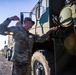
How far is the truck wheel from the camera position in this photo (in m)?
5.18

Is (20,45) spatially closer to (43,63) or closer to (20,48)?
(20,48)

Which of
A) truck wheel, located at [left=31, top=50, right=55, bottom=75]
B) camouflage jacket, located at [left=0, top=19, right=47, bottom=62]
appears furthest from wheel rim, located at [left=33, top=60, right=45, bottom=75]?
camouflage jacket, located at [left=0, top=19, right=47, bottom=62]

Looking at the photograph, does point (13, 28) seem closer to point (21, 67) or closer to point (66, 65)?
point (21, 67)

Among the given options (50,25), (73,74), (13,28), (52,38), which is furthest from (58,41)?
(13,28)

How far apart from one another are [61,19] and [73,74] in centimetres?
150

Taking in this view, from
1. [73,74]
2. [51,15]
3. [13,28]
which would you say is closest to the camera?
[13,28]

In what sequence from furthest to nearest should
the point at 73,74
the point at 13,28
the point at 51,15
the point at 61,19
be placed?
the point at 51,15, the point at 73,74, the point at 61,19, the point at 13,28

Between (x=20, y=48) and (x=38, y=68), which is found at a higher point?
(x=20, y=48)

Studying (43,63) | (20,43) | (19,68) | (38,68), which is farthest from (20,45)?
(38,68)

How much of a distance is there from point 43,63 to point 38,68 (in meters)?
0.47

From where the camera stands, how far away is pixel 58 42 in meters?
5.25

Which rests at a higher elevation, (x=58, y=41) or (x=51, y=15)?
(x=51, y=15)

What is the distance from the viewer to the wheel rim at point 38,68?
5.62 meters

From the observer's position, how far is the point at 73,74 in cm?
532
